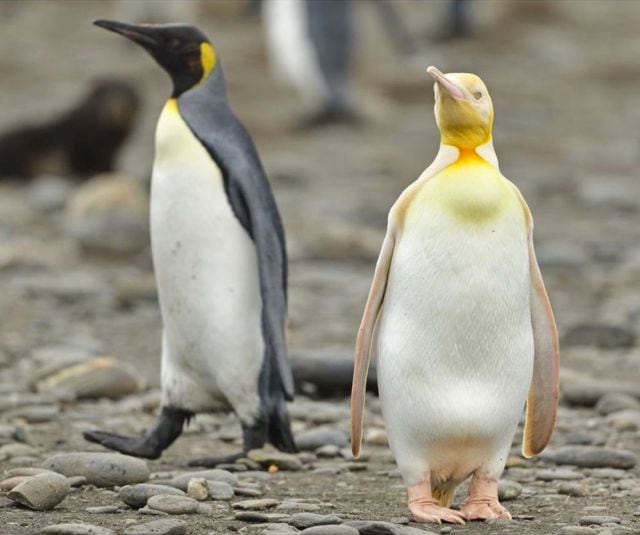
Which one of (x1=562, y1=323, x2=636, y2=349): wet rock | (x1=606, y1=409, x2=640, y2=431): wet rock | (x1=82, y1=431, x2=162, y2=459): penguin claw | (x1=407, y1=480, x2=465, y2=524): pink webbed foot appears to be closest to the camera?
(x1=407, y1=480, x2=465, y2=524): pink webbed foot

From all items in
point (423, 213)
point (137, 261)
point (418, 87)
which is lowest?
point (418, 87)

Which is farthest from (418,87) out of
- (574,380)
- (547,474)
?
(547,474)

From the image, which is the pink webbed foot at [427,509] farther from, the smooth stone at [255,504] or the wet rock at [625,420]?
the wet rock at [625,420]

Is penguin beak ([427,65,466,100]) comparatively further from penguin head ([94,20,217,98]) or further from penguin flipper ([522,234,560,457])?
penguin head ([94,20,217,98])

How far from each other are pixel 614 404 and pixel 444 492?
1832 mm

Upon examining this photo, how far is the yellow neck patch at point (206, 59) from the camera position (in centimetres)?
514

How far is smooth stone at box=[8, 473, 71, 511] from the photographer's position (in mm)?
3914

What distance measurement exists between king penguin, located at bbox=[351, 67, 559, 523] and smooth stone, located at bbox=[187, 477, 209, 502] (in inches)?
17.9

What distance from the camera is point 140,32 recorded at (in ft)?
16.7

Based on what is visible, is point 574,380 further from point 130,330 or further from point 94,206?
point 94,206

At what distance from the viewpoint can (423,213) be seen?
3959mm

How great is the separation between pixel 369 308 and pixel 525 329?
394 millimetres

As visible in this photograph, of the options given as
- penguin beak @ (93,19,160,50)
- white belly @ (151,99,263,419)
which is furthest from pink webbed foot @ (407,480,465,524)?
penguin beak @ (93,19,160,50)

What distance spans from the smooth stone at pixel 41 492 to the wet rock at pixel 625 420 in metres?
2.25
